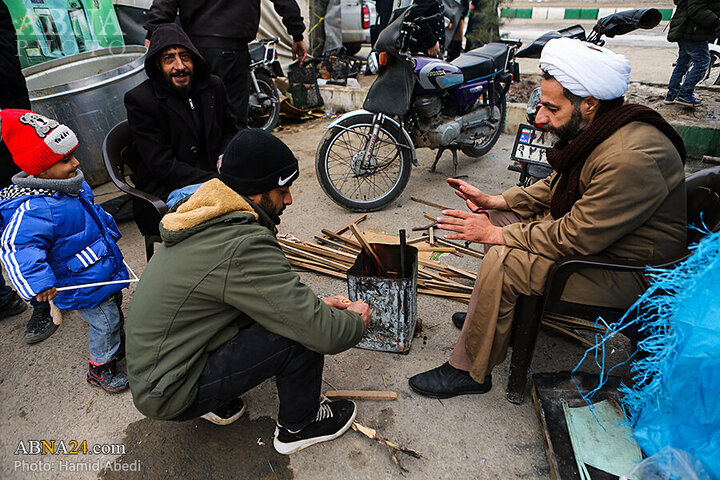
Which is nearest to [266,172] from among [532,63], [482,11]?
[482,11]

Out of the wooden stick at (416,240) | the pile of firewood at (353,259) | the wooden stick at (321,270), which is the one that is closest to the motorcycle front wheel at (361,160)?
the pile of firewood at (353,259)

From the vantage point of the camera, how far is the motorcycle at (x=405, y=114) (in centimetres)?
412

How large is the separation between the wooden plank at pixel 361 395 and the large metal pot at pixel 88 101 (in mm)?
4048

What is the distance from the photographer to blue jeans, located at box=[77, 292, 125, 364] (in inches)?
96.3

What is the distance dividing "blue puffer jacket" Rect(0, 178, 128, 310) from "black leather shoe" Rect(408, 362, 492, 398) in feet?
5.88

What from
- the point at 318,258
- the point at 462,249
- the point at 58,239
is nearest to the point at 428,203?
the point at 462,249

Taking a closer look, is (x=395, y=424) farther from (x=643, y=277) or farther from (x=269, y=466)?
(x=643, y=277)

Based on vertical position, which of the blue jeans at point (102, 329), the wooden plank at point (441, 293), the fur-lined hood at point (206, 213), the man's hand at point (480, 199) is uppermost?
the fur-lined hood at point (206, 213)

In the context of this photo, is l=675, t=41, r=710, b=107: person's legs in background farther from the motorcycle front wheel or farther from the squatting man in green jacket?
the squatting man in green jacket

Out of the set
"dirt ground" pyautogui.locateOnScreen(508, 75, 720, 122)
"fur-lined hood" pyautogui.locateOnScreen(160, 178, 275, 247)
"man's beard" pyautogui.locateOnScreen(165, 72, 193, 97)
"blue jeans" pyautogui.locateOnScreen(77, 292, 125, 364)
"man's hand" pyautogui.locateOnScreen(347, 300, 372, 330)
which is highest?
"man's beard" pyautogui.locateOnScreen(165, 72, 193, 97)

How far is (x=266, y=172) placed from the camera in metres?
1.84

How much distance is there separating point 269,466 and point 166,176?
79.8 inches

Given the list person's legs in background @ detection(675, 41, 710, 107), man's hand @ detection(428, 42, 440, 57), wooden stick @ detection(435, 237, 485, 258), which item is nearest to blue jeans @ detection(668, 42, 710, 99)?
person's legs in background @ detection(675, 41, 710, 107)

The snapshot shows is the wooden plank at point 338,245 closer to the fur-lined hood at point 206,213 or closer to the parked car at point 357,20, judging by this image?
the fur-lined hood at point 206,213
